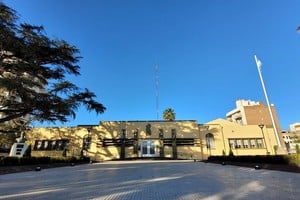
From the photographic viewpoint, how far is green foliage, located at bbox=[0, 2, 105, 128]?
12.0 meters

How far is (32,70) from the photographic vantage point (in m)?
14.0

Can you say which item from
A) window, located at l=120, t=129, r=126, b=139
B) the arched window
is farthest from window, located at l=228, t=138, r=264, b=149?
window, located at l=120, t=129, r=126, b=139

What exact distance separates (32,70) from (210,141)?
75.4ft

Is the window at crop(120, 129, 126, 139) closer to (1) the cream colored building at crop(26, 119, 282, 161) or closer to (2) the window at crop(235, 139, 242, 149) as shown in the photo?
(1) the cream colored building at crop(26, 119, 282, 161)

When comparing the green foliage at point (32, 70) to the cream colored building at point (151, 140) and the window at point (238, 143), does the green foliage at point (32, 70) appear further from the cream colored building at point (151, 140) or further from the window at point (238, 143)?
the window at point (238, 143)

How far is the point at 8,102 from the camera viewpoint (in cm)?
1398

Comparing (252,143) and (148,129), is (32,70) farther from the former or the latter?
(252,143)

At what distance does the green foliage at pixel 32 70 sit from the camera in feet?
39.4

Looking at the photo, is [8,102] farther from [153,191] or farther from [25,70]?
[153,191]

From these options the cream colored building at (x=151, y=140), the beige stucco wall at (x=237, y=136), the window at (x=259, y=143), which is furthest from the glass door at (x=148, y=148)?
the window at (x=259, y=143)

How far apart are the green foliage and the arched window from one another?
1874 cm

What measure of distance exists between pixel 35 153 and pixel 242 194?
30.3m

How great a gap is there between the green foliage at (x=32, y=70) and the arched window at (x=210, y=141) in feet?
61.5

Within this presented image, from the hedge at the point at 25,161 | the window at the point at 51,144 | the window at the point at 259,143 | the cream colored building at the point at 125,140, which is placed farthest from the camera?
the window at the point at 51,144
